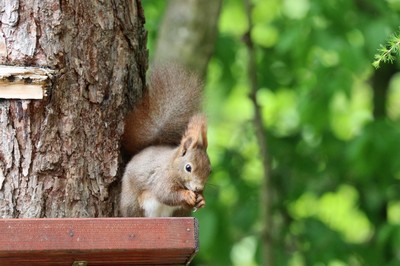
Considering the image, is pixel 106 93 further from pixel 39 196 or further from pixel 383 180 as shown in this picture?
pixel 383 180

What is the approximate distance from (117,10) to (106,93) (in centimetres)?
22

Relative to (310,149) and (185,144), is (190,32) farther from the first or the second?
(310,149)

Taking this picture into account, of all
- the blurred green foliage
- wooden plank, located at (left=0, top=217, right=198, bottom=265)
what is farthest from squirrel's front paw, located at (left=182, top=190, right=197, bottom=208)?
the blurred green foliage

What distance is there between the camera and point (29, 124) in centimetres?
218

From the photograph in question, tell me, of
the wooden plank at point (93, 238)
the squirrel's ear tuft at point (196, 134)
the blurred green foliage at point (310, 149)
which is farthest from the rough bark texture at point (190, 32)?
the wooden plank at point (93, 238)

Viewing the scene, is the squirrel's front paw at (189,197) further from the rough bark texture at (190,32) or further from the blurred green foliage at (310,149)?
the blurred green foliage at (310,149)

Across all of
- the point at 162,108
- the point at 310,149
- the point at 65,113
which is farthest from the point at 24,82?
the point at 310,149

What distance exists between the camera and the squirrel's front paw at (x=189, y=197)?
2199 millimetres

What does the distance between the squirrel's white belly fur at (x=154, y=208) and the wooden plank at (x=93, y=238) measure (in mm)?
312

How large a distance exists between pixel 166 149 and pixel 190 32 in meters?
0.95

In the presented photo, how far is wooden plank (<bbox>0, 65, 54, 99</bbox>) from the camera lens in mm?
2137

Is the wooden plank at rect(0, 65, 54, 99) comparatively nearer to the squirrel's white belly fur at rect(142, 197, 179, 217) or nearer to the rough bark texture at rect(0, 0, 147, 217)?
the rough bark texture at rect(0, 0, 147, 217)

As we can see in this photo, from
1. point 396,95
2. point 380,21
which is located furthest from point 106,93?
point 396,95

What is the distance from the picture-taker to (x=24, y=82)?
84.6 inches
